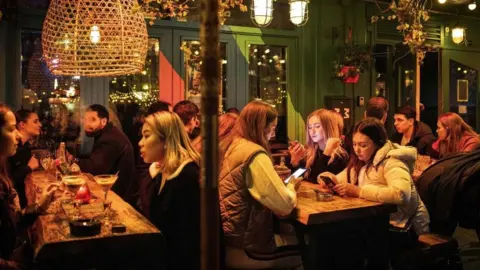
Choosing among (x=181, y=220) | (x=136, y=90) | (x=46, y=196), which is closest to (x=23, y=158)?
(x=136, y=90)

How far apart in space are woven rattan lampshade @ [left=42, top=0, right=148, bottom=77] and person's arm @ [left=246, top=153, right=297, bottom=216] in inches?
53.1

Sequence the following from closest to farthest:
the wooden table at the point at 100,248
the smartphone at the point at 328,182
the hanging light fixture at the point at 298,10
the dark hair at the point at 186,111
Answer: the wooden table at the point at 100,248
the smartphone at the point at 328,182
the dark hair at the point at 186,111
the hanging light fixture at the point at 298,10

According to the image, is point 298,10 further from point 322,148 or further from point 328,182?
point 328,182

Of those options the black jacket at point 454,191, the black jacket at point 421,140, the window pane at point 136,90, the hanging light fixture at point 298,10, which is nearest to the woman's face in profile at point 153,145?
the black jacket at point 454,191

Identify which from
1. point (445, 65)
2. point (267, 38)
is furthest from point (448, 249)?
point (445, 65)

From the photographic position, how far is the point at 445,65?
10984 millimetres

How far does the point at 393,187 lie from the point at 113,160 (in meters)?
3.03

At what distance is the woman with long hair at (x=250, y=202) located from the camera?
12.5 ft

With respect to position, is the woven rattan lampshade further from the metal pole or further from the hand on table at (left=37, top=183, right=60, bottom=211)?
the metal pole

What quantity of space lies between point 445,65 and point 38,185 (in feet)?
29.7

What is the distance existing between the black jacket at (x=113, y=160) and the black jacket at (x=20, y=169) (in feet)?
1.95

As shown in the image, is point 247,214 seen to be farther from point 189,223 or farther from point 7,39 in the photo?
point 7,39

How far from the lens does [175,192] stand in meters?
3.33

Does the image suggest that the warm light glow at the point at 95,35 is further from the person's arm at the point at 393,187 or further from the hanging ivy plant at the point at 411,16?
the hanging ivy plant at the point at 411,16
